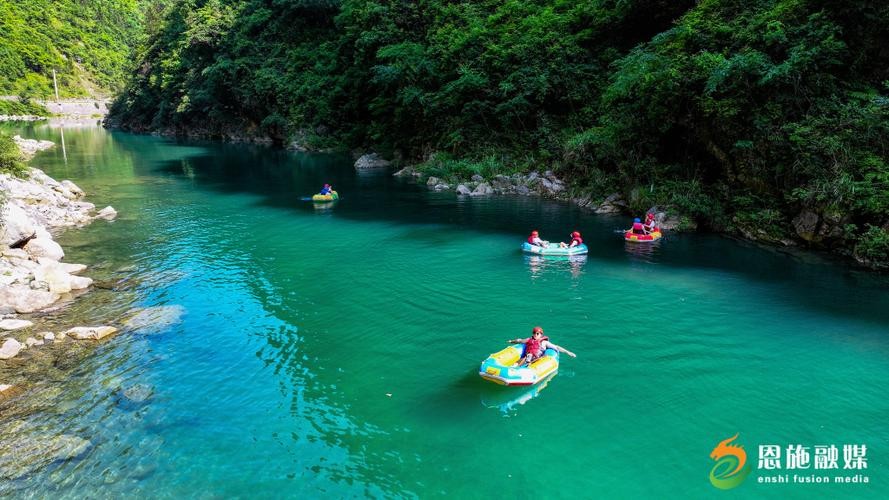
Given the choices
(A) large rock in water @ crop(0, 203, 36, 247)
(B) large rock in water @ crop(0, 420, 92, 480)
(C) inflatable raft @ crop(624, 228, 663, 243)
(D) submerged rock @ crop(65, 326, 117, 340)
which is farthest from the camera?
(C) inflatable raft @ crop(624, 228, 663, 243)

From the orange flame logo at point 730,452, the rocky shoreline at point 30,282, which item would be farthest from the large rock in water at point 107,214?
the orange flame logo at point 730,452

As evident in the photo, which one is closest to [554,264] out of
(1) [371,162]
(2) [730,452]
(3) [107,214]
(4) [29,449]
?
(2) [730,452]

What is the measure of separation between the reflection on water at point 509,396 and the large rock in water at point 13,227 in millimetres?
17351

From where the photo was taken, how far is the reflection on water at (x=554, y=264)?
19.3 metres

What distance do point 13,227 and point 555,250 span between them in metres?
19.0

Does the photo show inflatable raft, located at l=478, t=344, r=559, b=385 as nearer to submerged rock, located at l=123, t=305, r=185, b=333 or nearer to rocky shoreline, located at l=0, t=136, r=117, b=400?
submerged rock, located at l=123, t=305, r=185, b=333

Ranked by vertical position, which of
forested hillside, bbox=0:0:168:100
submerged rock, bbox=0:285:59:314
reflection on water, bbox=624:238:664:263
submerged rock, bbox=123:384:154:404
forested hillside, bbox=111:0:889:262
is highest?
forested hillside, bbox=0:0:168:100

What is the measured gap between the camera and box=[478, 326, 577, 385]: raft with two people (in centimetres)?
1142

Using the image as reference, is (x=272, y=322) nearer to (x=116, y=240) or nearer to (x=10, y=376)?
(x=10, y=376)

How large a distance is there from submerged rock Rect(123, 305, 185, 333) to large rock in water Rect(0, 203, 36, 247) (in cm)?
670

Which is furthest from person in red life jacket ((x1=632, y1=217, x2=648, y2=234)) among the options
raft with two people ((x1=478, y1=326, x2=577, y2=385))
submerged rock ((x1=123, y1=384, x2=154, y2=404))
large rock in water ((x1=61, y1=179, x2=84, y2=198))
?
large rock in water ((x1=61, y1=179, x2=84, y2=198))

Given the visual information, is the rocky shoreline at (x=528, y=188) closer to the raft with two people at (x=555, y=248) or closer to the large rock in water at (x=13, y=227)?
the raft with two people at (x=555, y=248)

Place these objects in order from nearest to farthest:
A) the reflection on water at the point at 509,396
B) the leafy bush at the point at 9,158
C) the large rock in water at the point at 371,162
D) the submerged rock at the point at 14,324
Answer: the reflection on water at the point at 509,396, the submerged rock at the point at 14,324, the leafy bush at the point at 9,158, the large rock in water at the point at 371,162

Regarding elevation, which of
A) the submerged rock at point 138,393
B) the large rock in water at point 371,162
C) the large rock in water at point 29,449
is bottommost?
the large rock in water at point 29,449
